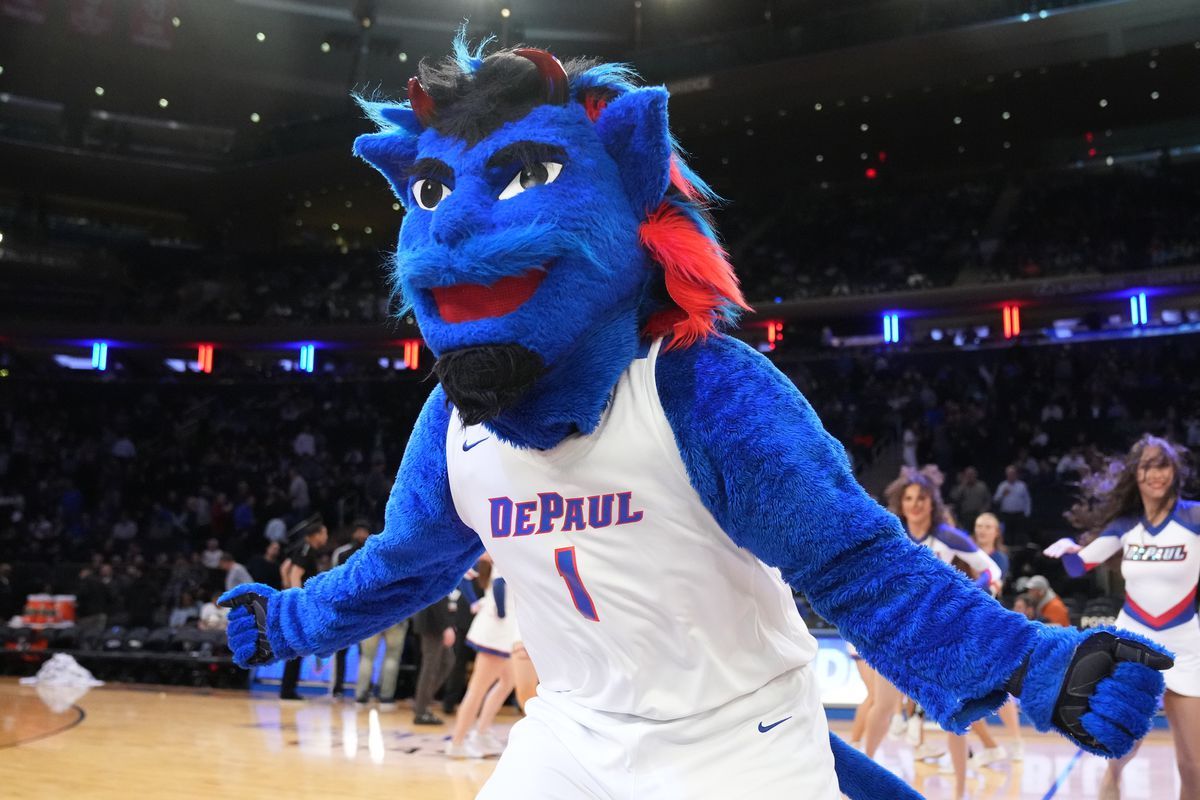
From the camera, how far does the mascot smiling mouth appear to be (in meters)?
1.91

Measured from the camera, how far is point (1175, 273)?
1447 cm

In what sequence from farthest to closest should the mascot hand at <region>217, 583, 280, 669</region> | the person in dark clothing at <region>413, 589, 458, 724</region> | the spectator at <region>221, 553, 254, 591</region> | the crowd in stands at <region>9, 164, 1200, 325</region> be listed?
the crowd in stands at <region>9, 164, 1200, 325</region>
the spectator at <region>221, 553, 254, 591</region>
the person in dark clothing at <region>413, 589, 458, 724</region>
the mascot hand at <region>217, 583, 280, 669</region>

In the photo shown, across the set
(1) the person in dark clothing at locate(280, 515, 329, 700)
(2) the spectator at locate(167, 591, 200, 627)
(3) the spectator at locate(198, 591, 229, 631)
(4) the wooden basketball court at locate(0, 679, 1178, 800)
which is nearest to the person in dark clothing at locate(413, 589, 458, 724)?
(4) the wooden basketball court at locate(0, 679, 1178, 800)

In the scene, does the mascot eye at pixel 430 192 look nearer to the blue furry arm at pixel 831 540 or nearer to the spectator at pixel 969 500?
the blue furry arm at pixel 831 540

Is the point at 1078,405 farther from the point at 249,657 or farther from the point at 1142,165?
the point at 249,657

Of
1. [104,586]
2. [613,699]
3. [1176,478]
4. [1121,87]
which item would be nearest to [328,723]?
[104,586]

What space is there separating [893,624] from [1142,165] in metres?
20.0

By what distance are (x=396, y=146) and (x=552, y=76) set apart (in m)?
0.36

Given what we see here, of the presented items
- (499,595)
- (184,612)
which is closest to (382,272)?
(184,612)

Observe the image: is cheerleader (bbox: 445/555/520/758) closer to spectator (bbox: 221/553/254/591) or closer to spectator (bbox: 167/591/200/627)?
spectator (bbox: 221/553/254/591)

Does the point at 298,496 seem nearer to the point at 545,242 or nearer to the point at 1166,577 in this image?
the point at 1166,577

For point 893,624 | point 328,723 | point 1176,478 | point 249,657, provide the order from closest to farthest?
point 893,624 < point 249,657 < point 1176,478 < point 328,723

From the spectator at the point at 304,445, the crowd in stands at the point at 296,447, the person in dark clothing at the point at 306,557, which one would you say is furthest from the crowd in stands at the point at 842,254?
the person in dark clothing at the point at 306,557

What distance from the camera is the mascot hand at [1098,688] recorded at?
1.50 meters
